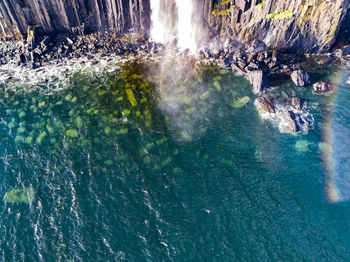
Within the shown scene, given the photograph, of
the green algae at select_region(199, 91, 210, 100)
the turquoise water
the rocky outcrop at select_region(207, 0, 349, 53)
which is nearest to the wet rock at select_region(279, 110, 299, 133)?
the turquoise water

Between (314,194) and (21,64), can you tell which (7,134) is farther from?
(314,194)

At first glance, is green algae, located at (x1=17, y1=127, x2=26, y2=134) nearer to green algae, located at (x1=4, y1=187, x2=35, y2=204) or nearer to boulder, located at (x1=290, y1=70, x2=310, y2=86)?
green algae, located at (x1=4, y1=187, x2=35, y2=204)

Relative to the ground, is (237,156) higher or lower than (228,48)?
lower

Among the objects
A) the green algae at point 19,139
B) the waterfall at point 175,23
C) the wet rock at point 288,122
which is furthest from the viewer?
the waterfall at point 175,23

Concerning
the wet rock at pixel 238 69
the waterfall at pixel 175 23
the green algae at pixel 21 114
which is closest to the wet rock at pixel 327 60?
the wet rock at pixel 238 69

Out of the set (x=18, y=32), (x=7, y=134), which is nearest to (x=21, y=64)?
(x=18, y=32)

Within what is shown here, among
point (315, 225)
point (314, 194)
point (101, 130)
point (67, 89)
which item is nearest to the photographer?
point (315, 225)

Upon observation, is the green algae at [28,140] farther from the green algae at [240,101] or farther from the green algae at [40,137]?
the green algae at [240,101]

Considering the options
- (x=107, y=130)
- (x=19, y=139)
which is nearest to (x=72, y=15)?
(x=19, y=139)
